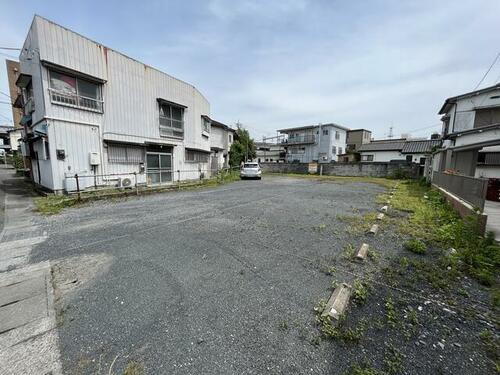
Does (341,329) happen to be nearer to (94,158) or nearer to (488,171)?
(94,158)

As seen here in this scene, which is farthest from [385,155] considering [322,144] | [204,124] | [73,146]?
[73,146]

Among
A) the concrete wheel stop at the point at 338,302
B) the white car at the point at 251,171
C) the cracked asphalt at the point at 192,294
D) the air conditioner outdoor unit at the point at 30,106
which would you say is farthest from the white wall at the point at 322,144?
the concrete wheel stop at the point at 338,302

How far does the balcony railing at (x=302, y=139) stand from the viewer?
3634 cm

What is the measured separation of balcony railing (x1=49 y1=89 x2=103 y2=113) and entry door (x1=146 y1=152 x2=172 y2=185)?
11.1 feet

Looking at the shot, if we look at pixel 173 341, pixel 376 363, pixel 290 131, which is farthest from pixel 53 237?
pixel 290 131

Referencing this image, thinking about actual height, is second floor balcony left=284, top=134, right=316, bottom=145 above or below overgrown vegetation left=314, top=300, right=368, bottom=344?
above

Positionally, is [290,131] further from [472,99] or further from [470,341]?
[470,341]

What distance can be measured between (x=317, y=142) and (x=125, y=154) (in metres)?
31.3

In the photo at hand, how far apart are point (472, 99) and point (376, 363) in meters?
22.4

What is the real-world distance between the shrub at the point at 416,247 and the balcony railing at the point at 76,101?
43.5ft

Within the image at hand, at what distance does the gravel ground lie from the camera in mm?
1773

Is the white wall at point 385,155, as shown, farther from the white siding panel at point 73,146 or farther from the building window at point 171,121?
the white siding panel at point 73,146

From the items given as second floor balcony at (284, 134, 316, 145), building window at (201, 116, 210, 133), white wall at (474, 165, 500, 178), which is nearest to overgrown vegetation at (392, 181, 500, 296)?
white wall at (474, 165, 500, 178)

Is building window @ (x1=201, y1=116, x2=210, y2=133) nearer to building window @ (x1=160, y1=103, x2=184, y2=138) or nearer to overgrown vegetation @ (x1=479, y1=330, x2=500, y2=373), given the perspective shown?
building window @ (x1=160, y1=103, x2=184, y2=138)
